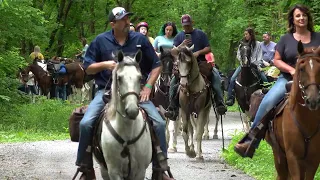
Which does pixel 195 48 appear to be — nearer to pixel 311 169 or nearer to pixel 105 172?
pixel 105 172

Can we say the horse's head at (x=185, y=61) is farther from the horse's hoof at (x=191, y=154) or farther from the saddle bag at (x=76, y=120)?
the saddle bag at (x=76, y=120)

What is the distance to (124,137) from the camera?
28.7ft

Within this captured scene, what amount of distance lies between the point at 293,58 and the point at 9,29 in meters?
14.7

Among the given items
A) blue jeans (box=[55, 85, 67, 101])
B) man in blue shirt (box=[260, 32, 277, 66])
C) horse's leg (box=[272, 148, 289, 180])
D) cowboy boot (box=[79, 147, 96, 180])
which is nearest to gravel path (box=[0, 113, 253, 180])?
horse's leg (box=[272, 148, 289, 180])

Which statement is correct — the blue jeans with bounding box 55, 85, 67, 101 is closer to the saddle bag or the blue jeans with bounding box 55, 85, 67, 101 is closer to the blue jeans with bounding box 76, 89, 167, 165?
the saddle bag

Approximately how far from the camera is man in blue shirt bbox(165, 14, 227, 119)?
16.5 metres

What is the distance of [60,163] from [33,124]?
10.6m

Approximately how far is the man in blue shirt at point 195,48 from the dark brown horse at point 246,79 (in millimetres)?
3907

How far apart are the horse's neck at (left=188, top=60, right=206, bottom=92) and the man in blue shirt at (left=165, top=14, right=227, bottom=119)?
1.41ft

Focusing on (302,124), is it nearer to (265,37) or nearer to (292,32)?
(292,32)

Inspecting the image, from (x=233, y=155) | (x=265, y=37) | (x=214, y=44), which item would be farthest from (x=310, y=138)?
(x=214, y=44)

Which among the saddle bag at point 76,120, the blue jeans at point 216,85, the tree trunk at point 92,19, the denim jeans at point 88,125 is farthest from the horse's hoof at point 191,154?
the tree trunk at point 92,19

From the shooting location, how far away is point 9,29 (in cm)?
2333

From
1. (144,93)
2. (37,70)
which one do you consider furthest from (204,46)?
(37,70)
